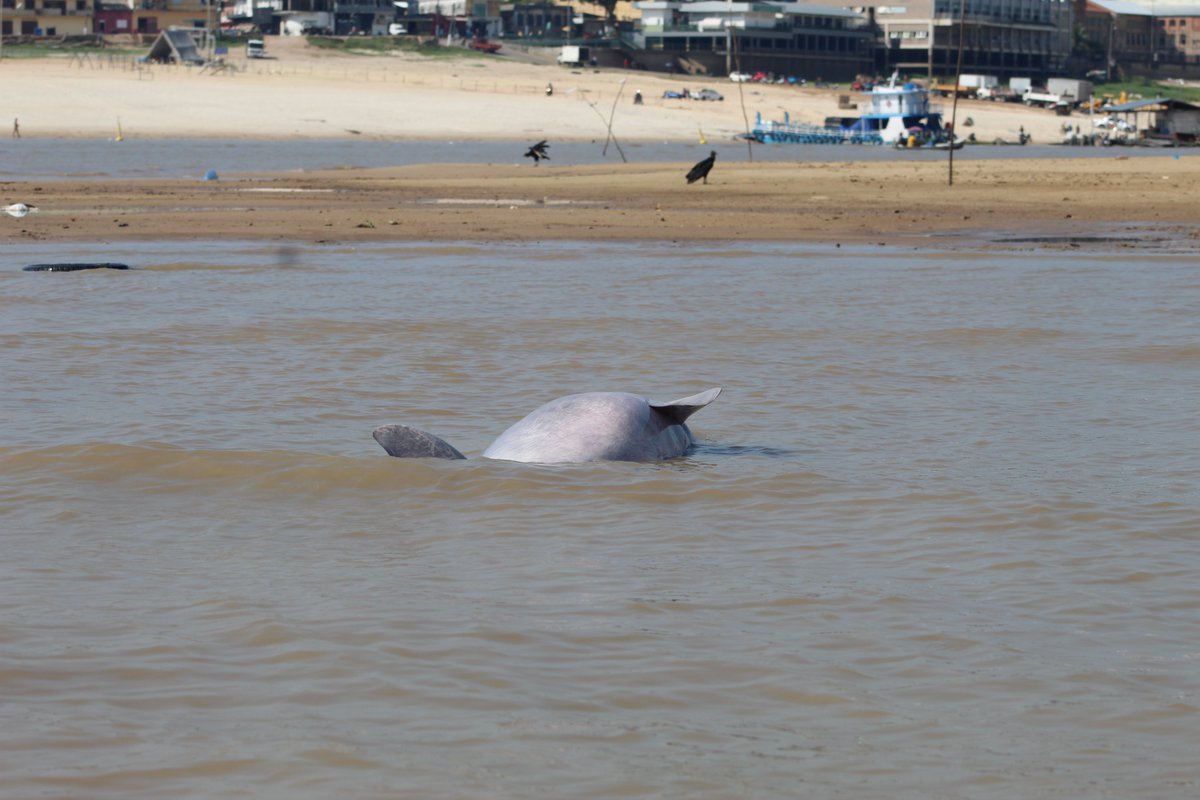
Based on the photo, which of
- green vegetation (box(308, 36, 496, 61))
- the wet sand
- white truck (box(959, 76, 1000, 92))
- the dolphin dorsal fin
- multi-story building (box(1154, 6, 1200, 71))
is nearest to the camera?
the dolphin dorsal fin

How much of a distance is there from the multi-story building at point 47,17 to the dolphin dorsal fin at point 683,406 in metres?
94.2

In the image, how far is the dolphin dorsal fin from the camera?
21.7ft

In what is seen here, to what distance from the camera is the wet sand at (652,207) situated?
19.5 meters

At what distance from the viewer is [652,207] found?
24.1 meters

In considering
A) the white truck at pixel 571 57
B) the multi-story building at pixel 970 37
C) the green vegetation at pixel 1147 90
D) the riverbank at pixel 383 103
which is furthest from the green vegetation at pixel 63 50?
the green vegetation at pixel 1147 90

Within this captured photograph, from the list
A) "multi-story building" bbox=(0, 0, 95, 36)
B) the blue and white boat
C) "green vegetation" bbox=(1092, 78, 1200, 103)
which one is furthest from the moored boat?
"multi-story building" bbox=(0, 0, 95, 36)

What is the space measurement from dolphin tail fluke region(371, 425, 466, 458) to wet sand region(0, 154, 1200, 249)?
40.4 ft

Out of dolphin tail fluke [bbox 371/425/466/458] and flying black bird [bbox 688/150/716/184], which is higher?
flying black bird [bbox 688/150/716/184]

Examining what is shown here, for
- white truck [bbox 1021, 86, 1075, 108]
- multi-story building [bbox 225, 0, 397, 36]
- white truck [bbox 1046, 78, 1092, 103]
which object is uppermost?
multi-story building [bbox 225, 0, 397, 36]

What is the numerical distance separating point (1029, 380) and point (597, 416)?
3.42 m

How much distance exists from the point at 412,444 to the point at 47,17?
99.0 metres

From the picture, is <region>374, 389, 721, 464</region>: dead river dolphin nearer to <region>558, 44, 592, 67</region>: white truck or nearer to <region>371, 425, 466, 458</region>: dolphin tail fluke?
<region>371, 425, 466, 458</region>: dolphin tail fluke

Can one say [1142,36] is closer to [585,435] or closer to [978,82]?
[978,82]

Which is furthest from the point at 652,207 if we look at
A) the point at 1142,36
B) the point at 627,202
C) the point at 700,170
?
the point at 1142,36
